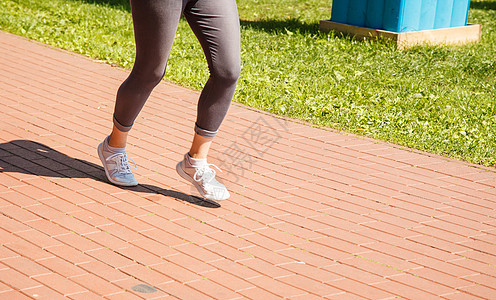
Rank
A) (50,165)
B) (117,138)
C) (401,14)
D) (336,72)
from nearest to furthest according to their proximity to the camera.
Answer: (117,138) < (50,165) < (336,72) < (401,14)

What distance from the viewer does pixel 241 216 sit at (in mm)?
3842

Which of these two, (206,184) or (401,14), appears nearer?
(206,184)

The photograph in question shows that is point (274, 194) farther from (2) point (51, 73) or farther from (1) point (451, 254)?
(2) point (51, 73)

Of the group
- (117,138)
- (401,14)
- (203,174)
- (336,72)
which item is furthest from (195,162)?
(401,14)

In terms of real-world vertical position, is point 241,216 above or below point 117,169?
below

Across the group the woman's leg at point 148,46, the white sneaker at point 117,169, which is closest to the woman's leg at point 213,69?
the woman's leg at point 148,46

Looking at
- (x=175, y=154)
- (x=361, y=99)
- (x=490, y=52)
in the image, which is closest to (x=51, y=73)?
(x=175, y=154)

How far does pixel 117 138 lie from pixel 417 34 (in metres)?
5.68

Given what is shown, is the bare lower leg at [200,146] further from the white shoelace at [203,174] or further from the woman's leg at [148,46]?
the woman's leg at [148,46]

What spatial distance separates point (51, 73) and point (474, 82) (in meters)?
4.40

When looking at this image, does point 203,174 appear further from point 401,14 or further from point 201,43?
point 401,14

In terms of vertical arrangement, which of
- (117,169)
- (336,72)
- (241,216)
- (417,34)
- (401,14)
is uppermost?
(401,14)

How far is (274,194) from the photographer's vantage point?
420 cm

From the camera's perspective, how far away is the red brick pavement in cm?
310
